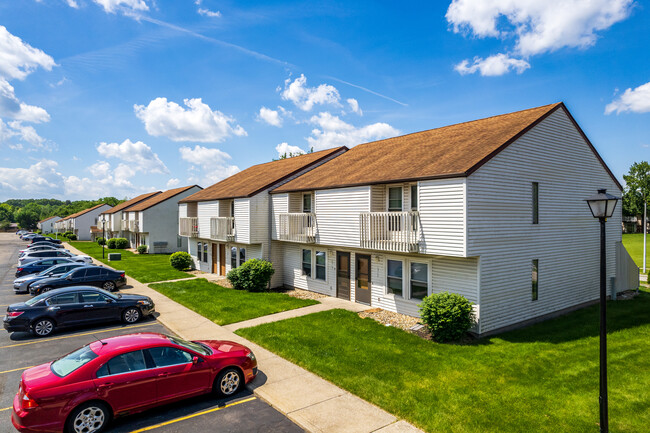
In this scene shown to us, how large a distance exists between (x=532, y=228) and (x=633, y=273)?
10598 mm

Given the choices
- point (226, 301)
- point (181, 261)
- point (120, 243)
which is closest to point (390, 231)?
point (226, 301)

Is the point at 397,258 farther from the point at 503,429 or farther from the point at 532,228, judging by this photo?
the point at 503,429

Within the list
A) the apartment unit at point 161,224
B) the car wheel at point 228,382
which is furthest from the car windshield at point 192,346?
the apartment unit at point 161,224

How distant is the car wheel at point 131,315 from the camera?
14250mm

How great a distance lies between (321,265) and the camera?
63.3 feet

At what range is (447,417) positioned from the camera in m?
7.33

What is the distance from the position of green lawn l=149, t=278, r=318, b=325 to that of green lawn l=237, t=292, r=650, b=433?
6.70 ft

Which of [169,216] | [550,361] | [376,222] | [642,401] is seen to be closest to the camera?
[642,401]

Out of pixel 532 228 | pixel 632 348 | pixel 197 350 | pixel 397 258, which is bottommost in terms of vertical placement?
pixel 632 348

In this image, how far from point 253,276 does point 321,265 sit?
378 cm

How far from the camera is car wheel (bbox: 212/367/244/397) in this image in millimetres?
8156

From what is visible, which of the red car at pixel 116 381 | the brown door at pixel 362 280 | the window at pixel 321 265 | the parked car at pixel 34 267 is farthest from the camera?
the parked car at pixel 34 267

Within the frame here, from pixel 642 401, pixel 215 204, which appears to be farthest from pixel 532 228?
pixel 215 204

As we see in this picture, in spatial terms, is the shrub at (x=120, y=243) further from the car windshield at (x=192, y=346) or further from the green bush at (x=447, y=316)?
the green bush at (x=447, y=316)
